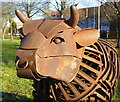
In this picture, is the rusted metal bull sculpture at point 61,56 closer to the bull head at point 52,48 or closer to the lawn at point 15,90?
the bull head at point 52,48

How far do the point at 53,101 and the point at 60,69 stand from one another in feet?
2.15

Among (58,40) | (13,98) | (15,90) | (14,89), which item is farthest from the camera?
(14,89)

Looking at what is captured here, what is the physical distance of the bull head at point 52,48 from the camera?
1710 mm

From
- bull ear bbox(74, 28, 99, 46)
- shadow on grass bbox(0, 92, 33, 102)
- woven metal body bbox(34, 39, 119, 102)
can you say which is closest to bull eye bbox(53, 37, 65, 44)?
bull ear bbox(74, 28, 99, 46)

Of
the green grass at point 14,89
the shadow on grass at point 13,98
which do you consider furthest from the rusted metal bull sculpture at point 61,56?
the green grass at point 14,89

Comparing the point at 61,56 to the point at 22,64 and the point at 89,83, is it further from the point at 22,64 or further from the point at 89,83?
the point at 89,83

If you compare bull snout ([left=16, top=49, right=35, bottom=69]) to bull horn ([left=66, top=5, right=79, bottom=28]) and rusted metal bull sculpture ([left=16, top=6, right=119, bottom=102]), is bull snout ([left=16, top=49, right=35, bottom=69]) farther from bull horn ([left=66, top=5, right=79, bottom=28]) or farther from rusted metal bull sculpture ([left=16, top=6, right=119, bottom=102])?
bull horn ([left=66, top=5, right=79, bottom=28])

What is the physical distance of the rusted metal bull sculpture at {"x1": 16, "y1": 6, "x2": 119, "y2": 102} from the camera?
1.73m

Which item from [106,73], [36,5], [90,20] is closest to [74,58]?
[106,73]

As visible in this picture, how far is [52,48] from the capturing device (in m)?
1.80

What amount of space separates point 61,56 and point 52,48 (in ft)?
0.39

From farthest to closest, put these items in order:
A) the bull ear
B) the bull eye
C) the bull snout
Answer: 1. the bull ear
2. the bull eye
3. the bull snout

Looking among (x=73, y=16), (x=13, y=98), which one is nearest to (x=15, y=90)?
(x=13, y=98)

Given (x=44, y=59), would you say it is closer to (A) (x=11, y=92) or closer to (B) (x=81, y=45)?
(B) (x=81, y=45)
